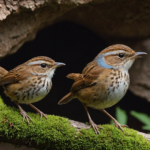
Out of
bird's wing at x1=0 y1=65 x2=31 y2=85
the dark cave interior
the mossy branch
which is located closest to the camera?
the mossy branch

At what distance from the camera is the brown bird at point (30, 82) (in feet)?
8.02

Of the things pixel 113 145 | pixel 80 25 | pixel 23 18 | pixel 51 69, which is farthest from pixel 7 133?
pixel 80 25

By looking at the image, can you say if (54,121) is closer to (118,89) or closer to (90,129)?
(90,129)

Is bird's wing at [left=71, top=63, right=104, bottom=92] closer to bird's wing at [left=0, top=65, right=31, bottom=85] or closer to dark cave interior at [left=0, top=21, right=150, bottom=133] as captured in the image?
bird's wing at [left=0, top=65, right=31, bottom=85]

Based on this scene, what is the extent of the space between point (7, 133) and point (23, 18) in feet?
5.81

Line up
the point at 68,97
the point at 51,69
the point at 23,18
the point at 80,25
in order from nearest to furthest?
the point at 51,69
the point at 68,97
the point at 23,18
the point at 80,25

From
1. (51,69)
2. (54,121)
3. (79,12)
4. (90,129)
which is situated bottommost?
(90,129)

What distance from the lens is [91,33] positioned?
520 centimetres

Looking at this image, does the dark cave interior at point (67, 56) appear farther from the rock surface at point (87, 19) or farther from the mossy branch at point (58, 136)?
the mossy branch at point (58, 136)

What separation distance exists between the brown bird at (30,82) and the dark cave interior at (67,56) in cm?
233

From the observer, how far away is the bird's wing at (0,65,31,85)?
2.53 meters

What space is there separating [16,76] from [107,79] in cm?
110

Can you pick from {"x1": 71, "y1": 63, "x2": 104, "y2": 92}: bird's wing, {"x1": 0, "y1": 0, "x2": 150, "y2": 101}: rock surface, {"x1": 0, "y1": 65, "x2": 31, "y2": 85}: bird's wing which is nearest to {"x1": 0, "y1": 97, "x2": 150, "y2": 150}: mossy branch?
{"x1": 0, "y1": 65, "x2": 31, "y2": 85}: bird's wing

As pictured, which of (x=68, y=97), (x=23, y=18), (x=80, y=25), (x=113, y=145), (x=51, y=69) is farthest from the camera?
(x=80, y=25)
